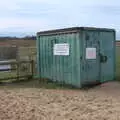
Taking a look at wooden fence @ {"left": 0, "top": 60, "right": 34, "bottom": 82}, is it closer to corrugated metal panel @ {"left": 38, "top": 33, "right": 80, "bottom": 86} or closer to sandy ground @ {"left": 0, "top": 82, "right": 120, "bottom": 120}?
corrugated metal panel @ {"left": 38, "top": 33, "right": 80, "bottom": 86}

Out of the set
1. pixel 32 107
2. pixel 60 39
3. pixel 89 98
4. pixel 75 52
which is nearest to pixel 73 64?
pixel 75 52

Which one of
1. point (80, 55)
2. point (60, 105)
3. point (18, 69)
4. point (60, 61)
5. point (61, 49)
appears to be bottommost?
point (60, 105)

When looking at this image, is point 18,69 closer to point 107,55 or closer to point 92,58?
point 92,58

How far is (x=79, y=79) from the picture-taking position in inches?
496

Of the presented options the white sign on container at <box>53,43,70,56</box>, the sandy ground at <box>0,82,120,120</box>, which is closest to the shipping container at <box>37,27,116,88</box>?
the white sign on container at <box>53,43,70,56</box>

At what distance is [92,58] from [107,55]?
908mm

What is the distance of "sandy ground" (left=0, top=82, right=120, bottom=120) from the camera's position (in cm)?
773

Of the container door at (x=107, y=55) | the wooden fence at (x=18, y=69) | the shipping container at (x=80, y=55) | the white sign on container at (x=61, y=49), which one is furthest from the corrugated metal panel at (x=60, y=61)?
the container door at (x=107, y=55)

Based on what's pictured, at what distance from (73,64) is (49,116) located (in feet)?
17.5

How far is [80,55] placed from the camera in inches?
493

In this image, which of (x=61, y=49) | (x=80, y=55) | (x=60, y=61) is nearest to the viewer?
(x=80, y=55)

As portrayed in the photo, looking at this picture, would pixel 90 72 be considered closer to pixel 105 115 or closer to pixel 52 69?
pixel 52 69

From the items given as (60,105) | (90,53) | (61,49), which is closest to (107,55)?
(90,53)

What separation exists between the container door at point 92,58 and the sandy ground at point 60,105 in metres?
1.31
